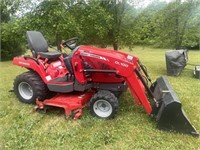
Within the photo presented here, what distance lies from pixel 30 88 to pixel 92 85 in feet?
3.84

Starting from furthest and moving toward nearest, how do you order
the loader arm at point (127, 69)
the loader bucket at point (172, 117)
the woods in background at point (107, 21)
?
the woods in background at point (107, 21)
the loader arm at point (127, 69)
the loader bucket at point (172, 117)

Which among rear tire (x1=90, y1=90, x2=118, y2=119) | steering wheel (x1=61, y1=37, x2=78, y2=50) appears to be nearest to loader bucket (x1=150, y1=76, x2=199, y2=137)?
rear tire (x1=90, y1=90, x2=118, y2=119)

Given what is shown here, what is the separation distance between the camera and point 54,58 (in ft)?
15.0

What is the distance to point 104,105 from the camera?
372 cm

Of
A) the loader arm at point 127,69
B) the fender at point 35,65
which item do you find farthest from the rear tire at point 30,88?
the loader arm at point 127,69

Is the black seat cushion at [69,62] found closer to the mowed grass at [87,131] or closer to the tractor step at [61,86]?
the tractor step at [61,86]

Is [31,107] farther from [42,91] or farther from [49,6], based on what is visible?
[49,6]

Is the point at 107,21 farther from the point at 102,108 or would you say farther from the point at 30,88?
the point at 102,108

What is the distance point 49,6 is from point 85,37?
1736mm

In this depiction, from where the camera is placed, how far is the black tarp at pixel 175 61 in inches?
274

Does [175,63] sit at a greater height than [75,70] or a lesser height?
lesser

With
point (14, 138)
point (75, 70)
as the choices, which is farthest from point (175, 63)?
point (14, 138)

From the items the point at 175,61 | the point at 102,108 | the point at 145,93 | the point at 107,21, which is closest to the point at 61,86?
the point at 102,108

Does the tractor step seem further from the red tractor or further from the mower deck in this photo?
the mower deck
